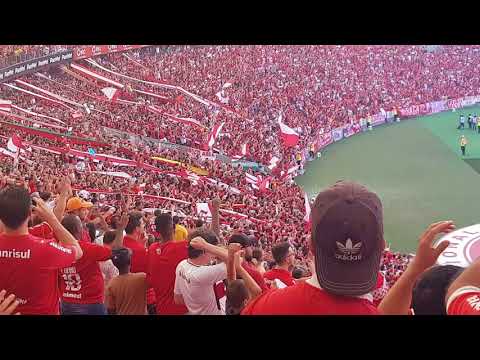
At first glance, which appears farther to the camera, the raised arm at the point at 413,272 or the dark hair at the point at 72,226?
the dark hair at the point at 72,226

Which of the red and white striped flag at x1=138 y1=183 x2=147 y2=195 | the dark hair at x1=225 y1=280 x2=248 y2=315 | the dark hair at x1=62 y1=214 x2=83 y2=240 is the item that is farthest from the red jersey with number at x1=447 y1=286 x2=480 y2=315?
the red and white striped flag at x1=138 y1=183 x2=147 y2=195

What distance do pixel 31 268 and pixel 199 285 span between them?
0.80 meters

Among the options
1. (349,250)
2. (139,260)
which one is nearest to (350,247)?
(349,250)

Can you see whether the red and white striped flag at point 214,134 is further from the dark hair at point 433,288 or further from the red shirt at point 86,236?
the dark hair at point 433,288

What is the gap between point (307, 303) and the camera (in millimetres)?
1786

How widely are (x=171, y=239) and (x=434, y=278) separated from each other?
6.09 ft

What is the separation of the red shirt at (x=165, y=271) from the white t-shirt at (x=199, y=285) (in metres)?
0.10

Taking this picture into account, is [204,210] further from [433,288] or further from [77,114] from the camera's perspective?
[433,288]

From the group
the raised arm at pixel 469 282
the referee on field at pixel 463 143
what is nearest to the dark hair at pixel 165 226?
the raised arm at pixel 469 282

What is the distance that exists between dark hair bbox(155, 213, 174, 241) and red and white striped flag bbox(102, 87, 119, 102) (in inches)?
173

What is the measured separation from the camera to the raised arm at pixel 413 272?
1.80 meters

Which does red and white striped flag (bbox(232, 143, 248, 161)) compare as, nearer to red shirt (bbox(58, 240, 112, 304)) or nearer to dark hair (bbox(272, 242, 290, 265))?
dark hair (bbox(272, 242, 290, 265))

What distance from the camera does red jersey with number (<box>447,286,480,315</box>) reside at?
1.49m

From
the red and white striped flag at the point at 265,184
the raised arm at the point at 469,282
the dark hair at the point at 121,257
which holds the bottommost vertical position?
the red and white striped flag at the point at 265,184
